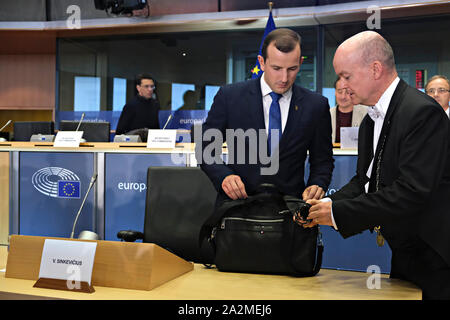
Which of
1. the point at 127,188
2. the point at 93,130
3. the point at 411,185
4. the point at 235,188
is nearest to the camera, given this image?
the point at 411,185

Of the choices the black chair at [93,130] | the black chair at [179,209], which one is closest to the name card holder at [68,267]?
the black chair at [179,209]

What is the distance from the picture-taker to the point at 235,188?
60.7 inches

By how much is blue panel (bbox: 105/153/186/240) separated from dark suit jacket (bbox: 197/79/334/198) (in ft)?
6.29

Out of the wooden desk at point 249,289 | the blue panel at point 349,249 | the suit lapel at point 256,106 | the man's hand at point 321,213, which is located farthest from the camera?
the blue panel at point 349,249

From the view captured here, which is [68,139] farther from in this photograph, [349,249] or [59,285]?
[59,285]

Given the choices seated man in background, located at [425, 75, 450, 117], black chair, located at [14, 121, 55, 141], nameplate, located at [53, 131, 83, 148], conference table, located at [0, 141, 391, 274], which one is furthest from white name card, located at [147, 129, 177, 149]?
seated man in background, located at [425, 75, 450, 117]

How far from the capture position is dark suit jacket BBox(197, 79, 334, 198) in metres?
1.76

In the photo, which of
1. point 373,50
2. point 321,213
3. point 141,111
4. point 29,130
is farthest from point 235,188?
point 141,111

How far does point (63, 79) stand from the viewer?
9.11 meters

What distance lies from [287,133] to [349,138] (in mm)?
1697

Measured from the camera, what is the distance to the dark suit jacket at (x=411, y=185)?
1.18 m

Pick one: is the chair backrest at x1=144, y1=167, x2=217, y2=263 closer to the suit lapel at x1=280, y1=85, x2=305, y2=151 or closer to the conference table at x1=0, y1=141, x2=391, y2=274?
the suit lapel at x1=280, y1=85, x2=305, y2=151

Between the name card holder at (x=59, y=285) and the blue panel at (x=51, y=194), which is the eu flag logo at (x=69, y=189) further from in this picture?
the name card holder at (x=59, y=285)

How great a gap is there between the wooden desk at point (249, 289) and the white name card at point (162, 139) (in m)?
2.43
